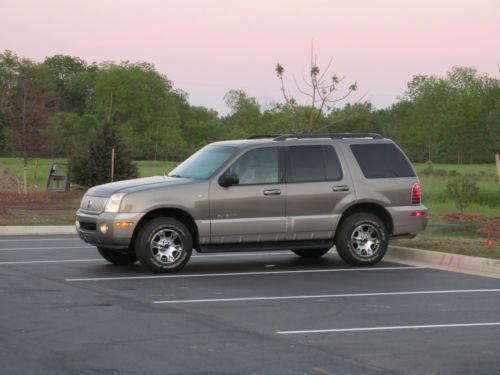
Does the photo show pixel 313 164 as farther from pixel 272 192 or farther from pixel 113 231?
pixel 113 231

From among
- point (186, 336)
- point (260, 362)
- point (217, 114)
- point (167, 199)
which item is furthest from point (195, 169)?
point (217, 114)

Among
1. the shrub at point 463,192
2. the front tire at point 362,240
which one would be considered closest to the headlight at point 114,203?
the front tire at point 362,240

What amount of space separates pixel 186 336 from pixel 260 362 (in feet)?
4.36

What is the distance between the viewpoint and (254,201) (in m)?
14.9

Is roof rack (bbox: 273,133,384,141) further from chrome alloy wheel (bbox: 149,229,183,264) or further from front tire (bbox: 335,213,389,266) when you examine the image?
chrome alloy wheel (bbox: 149,229,183,264)

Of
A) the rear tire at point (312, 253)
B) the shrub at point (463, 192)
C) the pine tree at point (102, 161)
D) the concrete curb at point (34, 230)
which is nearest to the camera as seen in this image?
the rear tire at point (312, 253)

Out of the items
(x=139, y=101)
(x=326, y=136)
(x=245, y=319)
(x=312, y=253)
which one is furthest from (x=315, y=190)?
(x=139, y=101)

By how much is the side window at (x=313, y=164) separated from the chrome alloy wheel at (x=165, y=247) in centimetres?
213

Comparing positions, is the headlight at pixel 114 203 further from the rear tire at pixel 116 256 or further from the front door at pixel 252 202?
the front door at pixel 252 202

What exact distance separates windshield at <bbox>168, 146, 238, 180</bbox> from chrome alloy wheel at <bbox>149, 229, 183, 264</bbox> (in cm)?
108

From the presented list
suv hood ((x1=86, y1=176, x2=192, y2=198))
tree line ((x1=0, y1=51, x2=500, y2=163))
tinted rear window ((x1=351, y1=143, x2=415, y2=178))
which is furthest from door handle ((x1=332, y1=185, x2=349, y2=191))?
tree line ((x1=0, y1=51, x2=500, y2=163))

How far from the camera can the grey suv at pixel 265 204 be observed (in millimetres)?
14367

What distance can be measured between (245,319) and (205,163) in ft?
17.6

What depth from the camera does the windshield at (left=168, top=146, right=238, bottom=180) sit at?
1505 cm
